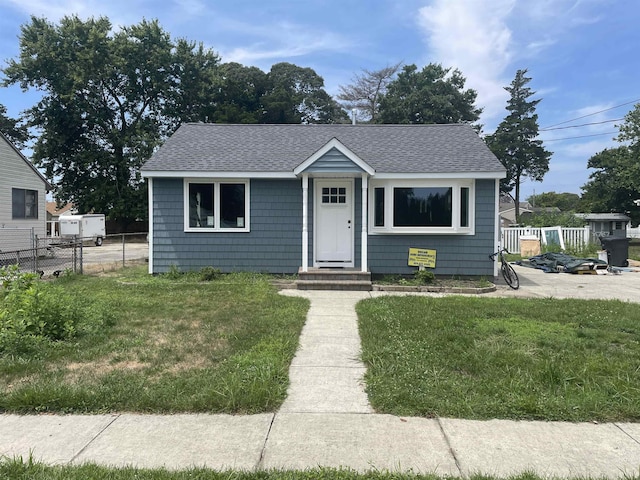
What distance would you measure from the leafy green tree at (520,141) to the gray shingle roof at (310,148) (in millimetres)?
37767

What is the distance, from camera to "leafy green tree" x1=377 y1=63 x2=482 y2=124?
38688 millimetres

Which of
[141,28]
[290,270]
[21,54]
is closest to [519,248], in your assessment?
[290,270]

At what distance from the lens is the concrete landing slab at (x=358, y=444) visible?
2.73m

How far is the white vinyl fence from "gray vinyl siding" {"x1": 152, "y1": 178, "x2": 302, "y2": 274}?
12.0 m

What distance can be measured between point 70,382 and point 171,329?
1.91 m

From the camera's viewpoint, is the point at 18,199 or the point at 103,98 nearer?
the point at 18,199

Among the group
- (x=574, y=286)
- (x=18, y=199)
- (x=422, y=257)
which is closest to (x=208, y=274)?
(x=422, y=257)

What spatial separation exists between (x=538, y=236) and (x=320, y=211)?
12593 millimetres

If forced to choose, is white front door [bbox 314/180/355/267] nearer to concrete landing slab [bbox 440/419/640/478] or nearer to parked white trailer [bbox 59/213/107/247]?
concrete landing slab [bbox 440/419/640/478]

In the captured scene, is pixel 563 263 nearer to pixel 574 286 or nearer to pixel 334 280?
pixel 574 286

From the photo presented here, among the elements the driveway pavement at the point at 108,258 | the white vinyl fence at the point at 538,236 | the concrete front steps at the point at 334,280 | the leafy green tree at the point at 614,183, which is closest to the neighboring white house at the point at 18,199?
the driveway pavement at the point at 108,258

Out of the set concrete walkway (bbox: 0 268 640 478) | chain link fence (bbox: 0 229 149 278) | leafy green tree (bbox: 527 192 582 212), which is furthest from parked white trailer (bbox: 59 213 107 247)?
leafy green tree (bbox: 527 192 582 212)

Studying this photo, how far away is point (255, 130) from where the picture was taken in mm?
12844

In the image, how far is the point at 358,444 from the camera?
2.98 meters
